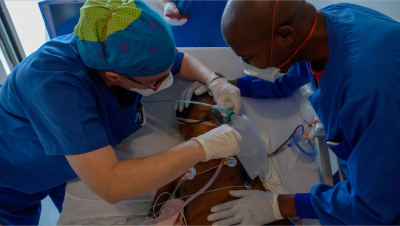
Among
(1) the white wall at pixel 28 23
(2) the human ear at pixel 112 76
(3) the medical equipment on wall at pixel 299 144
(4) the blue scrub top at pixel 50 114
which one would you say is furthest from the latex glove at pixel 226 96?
(1) the white wall at pixel 28 23

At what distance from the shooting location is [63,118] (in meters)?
0.96

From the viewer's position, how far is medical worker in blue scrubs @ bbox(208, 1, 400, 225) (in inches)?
36.2

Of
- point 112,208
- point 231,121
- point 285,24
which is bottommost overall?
point 112,208

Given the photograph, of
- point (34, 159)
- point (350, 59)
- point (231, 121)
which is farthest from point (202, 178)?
point (350, 59)

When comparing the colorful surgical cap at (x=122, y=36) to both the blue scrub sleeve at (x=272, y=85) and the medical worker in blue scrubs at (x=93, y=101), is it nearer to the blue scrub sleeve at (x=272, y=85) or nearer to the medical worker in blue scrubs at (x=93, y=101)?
the medical worker in blue scrubs at (x=93, y=101)

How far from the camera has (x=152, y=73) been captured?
3.77ft

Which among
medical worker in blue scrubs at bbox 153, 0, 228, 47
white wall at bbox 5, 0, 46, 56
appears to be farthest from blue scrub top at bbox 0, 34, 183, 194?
white wall at bbox 5, 0, 46, 56

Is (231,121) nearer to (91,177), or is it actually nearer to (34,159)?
(91,177)

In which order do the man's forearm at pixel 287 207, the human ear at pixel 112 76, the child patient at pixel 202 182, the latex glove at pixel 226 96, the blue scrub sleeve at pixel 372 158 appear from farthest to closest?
the latex glove at pixel 226 96, the child patient at pixel 202 182, the man's forearm at pixel 287 207, the human ear at pixel 112 76, the blue scrub sleeve at pixel 372 158

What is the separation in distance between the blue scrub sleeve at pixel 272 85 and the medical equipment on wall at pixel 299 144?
303 mm

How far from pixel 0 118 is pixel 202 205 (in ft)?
3.81

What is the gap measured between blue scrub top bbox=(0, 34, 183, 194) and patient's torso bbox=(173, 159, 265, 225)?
63 cm

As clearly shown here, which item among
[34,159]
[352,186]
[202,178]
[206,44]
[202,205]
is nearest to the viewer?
[352,186]

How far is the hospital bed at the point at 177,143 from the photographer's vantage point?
152 centimetres
